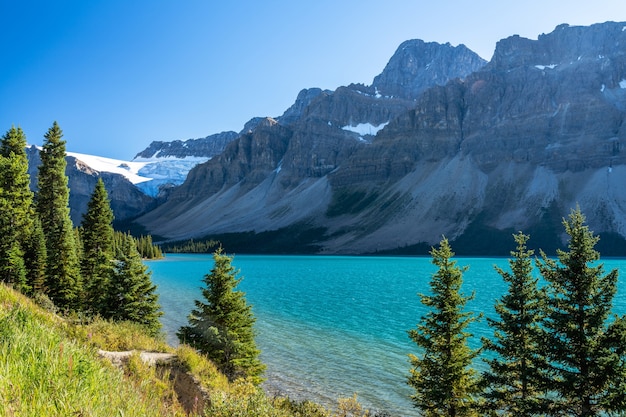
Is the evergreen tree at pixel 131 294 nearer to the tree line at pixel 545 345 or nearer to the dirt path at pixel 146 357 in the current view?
the dirt path at pixel 146 357

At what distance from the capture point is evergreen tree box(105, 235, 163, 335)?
1105 inches

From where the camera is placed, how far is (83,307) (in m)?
34.5

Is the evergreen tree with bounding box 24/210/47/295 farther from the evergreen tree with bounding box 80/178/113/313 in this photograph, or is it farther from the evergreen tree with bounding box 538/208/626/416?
the evergreen tree with bounding box 538/208/626/416

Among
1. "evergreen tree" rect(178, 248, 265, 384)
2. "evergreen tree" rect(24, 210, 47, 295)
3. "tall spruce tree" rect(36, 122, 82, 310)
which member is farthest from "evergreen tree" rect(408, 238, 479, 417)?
"evergreen tree" rect(24, 210, 47, 295)

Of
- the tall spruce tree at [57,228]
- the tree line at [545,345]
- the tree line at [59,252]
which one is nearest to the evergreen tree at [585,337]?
the tree line at [545,345]

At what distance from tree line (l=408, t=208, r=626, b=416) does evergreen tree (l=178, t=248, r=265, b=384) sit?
363 inches

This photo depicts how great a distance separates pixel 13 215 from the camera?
3388 centimetres

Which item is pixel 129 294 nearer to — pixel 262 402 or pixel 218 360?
pixel 218 360

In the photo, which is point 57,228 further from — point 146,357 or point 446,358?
point 446,358

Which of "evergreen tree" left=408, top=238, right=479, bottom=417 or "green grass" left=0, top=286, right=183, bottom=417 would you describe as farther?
"evergreen tree" left=408, top=238, right=479, bottom=417

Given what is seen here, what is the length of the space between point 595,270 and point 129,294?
2647cm

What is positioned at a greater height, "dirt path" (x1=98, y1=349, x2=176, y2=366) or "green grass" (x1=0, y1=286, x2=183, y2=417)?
"green grass" (x1=0, y1=286, x2=183, y2=417)

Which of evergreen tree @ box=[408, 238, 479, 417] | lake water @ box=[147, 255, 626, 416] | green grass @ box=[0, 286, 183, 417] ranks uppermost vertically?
green grass @ box=[0, 286, 183, 417]

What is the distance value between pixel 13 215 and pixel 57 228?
10.8 ft
